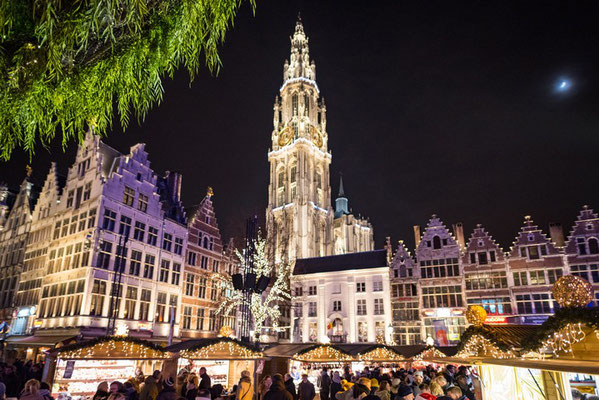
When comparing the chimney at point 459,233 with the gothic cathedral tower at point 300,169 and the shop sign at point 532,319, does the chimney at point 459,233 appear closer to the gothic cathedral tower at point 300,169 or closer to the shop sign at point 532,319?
the shop sign at point 532,319

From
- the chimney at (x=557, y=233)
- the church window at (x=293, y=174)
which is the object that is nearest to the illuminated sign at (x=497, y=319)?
the chimney at (x=557, y=233)

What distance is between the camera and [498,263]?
33625mm

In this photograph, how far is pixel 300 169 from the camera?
237 feet

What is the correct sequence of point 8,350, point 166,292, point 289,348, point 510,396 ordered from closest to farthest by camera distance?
point 510,396 < point 289,348 < point 8,350 < point 166,292

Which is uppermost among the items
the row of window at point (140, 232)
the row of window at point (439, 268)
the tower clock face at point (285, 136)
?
the tower clock face at point (285, 136)

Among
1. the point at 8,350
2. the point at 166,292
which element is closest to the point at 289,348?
the point at 166,292

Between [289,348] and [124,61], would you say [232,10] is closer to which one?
[124,61]

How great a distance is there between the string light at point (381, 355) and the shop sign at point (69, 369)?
12216 mm

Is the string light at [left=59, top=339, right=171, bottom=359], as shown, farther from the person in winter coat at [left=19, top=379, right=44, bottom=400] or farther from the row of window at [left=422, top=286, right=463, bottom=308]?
the row of window at [left=422, top=286, right=463, bottom=308]

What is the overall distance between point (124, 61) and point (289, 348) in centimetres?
2017

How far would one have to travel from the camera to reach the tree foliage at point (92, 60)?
358 cm

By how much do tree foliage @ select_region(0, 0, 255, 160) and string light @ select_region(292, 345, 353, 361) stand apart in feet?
49.7

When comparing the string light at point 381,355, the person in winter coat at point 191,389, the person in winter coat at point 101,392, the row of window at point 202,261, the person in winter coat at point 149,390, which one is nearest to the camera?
the person in winter coat at point 101,392

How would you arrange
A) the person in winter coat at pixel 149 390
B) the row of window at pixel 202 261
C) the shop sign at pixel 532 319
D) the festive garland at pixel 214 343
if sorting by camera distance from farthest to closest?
the row of window at pixel 202 261, the shop sign at pixel 532 319, the festive garland at pixel 214 343, the person in winter coat at pixel 149 390
